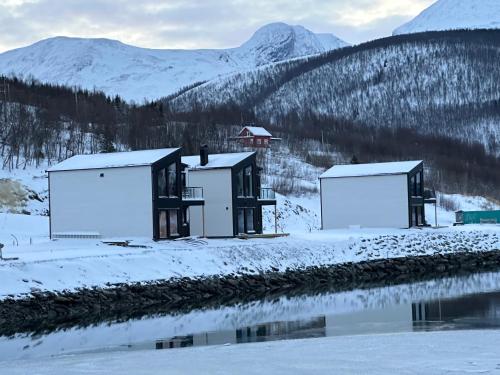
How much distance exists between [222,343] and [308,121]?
124188 mm

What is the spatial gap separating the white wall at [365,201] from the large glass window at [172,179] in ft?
52.5

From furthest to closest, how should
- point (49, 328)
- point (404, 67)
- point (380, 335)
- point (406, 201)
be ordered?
point (404, 67) < point (406, 201) < point (49, 328) < point (380, 335)

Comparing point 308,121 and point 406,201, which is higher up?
point 308,121

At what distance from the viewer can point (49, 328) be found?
2325 centimetres

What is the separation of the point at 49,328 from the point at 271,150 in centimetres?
7859

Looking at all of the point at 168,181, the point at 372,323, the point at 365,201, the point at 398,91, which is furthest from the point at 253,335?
the point at 398,91

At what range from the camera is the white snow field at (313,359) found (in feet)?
46.6

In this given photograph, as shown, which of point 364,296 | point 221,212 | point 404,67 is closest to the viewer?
point 364,296

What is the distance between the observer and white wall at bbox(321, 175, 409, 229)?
168 ft

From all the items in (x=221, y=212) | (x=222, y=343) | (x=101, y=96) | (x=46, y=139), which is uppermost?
(x=101, y=96)

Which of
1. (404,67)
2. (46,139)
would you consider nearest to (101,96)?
(46,139)

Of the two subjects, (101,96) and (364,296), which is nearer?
(364,296)

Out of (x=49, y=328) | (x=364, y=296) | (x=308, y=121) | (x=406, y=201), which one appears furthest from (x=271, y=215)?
(x=308, y=121)

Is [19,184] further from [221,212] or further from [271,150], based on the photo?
[271,150]
